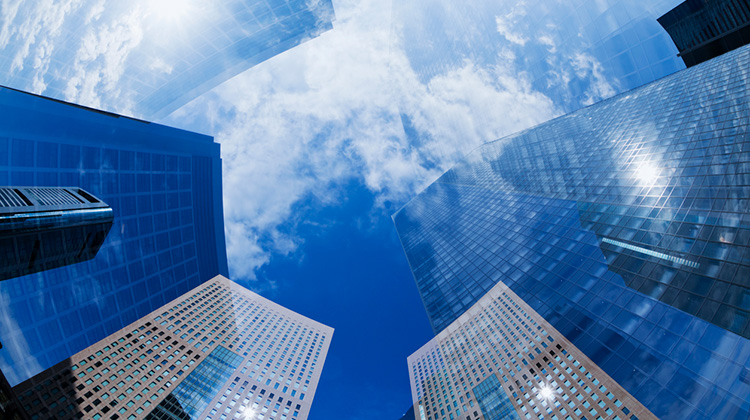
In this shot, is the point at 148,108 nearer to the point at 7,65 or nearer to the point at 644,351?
the point at 7,65

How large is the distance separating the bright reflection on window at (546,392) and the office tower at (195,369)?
5530 centimetres

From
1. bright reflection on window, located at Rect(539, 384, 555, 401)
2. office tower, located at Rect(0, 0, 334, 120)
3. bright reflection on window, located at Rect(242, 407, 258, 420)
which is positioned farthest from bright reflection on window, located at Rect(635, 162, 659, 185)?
bright reflection on window, located at Rect(242, 407, 258, 420)

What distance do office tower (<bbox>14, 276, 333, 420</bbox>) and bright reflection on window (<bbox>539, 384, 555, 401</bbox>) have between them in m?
55.3

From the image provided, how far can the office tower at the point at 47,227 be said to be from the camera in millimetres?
37844

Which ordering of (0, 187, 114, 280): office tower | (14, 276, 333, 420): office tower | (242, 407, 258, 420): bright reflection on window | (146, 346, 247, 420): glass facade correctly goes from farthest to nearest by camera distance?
1. (242, 407, 258, 420): bright reflection on window
2. (146, 346, 247, 420): glass facade
3. (14, 276, 333, 420): office tower
4. (0, 187, 114, 280): office tower

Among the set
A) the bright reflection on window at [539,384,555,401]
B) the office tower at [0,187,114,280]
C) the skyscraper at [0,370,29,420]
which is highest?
the office tower at [0,187,114,280]

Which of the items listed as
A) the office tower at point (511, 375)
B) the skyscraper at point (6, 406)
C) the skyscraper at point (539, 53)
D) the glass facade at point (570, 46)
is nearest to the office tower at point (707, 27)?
the glass facade at point (570, 46)

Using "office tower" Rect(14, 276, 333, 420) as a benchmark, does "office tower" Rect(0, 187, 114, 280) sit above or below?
above

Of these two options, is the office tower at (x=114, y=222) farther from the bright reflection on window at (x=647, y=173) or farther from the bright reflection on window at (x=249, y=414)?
the bright reflection on window at (x=647, y=173)

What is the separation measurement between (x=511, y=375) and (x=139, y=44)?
7052cm

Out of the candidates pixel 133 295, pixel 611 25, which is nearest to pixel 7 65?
pixel 133 295

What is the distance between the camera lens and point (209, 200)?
3725 inches

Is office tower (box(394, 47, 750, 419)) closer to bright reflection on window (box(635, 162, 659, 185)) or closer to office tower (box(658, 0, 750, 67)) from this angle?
bright reflection on window (box(635, 162, 659, 185))

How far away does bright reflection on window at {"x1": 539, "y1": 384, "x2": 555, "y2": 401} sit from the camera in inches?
2009
